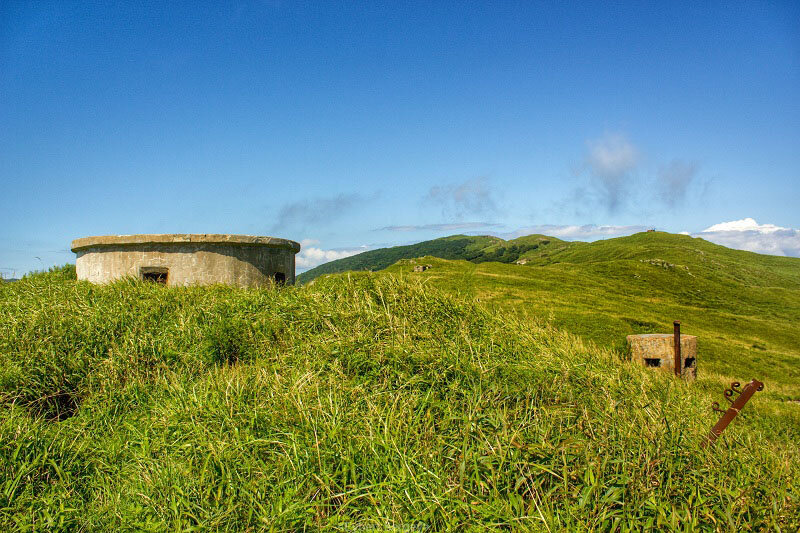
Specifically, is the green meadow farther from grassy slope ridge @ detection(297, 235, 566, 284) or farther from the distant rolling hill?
grassy slope ridge @ detection(297, 235, 566, 284)

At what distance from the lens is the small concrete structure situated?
10.4 m

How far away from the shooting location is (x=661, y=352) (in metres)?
10.5

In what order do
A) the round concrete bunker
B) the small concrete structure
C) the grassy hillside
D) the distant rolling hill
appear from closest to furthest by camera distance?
1. the round concrete bunker
2. the small concrete structure
3. the grassy hillside
4. the distant rolling hill

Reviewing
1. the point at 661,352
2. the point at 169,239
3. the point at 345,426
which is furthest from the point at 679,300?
the point at 345,426

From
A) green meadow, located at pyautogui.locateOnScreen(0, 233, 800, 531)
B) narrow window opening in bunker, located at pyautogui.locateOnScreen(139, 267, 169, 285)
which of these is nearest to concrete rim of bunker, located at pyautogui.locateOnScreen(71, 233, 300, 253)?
narrow window opening in bunker, located at pyautogui.locateOnScreen(139, 267, 169, 285)

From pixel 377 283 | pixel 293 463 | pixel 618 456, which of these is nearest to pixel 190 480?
pixel 293 463

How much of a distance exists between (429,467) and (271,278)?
326 inches

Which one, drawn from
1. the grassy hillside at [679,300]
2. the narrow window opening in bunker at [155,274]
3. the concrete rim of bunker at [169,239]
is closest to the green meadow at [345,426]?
the narrow window opening in bunker at [155,274]

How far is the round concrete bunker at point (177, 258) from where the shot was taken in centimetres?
982

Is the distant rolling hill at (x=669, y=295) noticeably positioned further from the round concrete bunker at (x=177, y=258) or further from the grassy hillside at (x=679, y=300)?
the round concrete bunker at (x=177, y=258)

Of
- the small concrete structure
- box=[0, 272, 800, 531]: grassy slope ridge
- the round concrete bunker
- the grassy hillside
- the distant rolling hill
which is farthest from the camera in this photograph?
the distant rolling hill

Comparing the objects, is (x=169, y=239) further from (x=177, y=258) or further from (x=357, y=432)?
(x=357, y=432)

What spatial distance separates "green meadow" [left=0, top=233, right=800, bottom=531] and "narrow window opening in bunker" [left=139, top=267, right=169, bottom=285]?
1953 mm

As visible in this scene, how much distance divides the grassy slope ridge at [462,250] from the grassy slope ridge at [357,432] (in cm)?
9444
